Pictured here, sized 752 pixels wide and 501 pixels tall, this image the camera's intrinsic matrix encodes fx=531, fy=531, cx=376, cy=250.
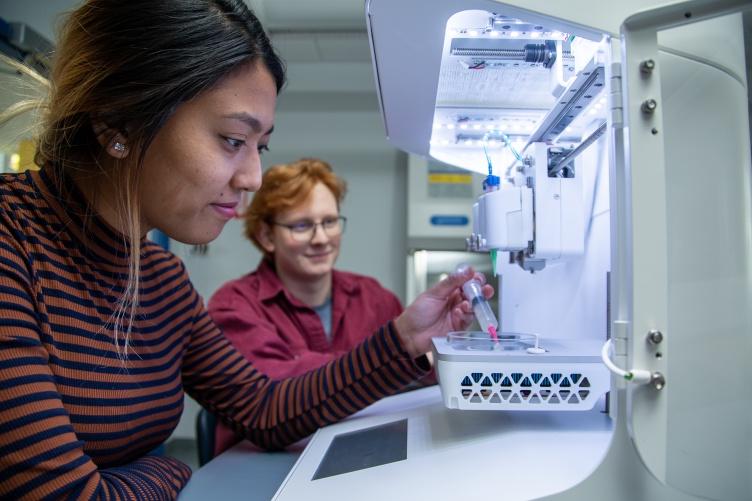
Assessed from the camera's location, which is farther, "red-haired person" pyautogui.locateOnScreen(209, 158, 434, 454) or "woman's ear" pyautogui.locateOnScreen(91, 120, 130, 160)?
"red-haired person" pyautogui.locateOnScreen(209, 158, 434, 454)

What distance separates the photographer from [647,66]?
520 mm

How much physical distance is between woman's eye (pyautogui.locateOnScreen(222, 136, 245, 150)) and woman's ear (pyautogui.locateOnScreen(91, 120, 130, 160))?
0.44 ft

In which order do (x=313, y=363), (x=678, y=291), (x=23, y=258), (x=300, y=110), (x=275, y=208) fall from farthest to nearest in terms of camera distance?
(x=300, y=110), (x=275, y=208), (x=313, y=363), (x=23, y=258), (x=678, y=291)

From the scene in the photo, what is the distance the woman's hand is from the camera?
3.25 feet

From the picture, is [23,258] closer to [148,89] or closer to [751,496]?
[148,89]

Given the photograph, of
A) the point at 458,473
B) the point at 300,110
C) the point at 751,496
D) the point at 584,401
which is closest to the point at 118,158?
the point at 458,473

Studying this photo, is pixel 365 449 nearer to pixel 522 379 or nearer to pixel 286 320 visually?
pixel 522 379

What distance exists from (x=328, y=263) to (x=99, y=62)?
118 centimetres

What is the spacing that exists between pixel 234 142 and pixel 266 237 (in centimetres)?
113

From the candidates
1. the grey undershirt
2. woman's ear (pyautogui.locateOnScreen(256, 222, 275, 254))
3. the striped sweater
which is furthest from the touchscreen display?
woman's ear (pyautogui.locateOnScreen(256, 222, 275, 254))

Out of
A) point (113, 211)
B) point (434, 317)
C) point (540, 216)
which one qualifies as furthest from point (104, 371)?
point (540, 216)

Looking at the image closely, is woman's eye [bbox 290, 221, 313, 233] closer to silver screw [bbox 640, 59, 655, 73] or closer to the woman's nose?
the woman's nose

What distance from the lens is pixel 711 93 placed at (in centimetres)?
56

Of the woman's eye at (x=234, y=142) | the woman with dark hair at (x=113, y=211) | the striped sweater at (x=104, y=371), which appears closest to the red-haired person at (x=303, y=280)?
the striped sweater at (x=104, y=371)
